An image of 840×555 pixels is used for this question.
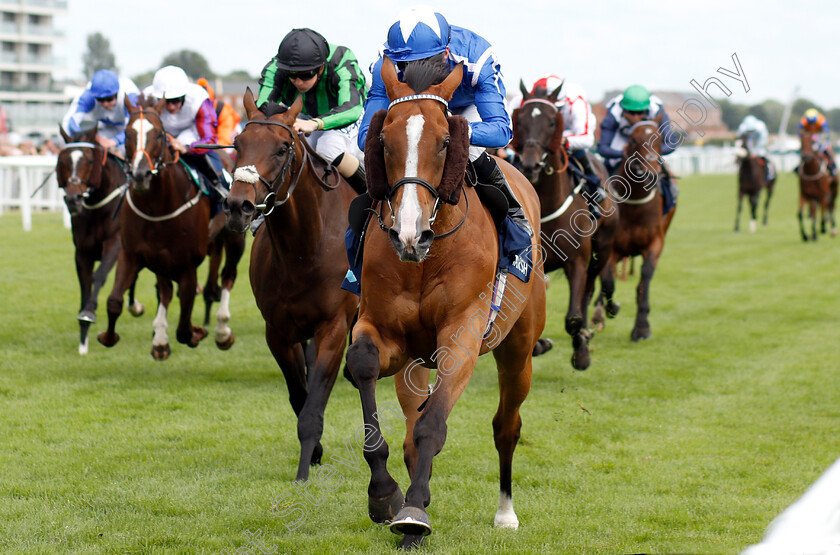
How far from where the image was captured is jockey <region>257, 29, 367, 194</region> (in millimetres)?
5848

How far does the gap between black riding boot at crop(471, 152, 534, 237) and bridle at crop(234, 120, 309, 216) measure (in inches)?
48.8

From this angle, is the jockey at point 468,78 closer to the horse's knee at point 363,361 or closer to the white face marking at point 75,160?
the horse's knee at point 363,361

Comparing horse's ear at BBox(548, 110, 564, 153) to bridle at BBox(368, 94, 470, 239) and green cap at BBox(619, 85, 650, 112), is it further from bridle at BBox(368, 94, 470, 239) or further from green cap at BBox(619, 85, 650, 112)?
bridle at BBox(368, 94, 470, 239)

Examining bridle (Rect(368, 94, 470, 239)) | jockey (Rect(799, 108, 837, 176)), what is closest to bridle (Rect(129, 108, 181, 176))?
bridle (Rect(368, 94, 470, 239))

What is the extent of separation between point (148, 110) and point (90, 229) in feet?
6.26

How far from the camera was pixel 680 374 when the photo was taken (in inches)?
323

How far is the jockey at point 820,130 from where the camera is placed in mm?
20516

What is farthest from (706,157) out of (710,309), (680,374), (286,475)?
(286,475)

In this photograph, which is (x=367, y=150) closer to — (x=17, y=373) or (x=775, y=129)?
(x=17, y=373)

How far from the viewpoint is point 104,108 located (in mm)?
8727

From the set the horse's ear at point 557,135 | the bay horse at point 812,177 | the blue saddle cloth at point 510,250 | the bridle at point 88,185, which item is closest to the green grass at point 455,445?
the blue saddle cloth at point 510,250

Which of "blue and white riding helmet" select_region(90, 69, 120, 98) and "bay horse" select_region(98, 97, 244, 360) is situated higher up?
"blue and white riding helmet" select_region(90, 69, 120, 98)

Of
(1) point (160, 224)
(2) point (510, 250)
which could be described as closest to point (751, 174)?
(1) point (160, 224)

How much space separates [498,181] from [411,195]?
1071 millimetres
